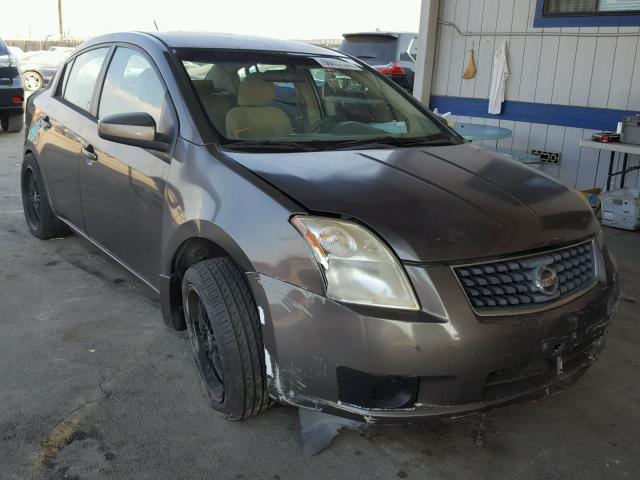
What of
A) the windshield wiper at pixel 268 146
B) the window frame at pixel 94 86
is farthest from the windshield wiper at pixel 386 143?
the window frame at pixel 94 86

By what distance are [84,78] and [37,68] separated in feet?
48.9

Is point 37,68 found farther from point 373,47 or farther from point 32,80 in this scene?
point 373,47

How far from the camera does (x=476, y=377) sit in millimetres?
2068

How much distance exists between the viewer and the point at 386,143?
3.00 m

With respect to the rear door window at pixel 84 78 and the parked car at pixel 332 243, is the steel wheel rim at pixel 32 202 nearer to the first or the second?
the rear door window at pixel 84 78

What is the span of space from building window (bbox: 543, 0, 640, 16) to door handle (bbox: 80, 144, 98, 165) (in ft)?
16.7

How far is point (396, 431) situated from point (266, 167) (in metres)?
1.16

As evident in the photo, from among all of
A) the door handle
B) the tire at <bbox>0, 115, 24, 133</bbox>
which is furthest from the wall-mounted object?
the tire at <bbox>0, 115, 24, 133</bbox>

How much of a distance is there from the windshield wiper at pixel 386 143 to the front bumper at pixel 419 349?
0.92m

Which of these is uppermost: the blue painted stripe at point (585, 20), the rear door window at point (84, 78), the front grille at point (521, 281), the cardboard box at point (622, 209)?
the blue painted stripe at point (585, 20)

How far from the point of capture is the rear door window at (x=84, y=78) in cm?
371

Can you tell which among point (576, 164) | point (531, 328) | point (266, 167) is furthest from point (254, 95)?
point (576, 164)

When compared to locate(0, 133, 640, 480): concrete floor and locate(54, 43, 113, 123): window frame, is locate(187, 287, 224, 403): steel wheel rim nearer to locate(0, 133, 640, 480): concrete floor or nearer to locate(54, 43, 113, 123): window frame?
locate(0, 133, 640, 480): concrete floor

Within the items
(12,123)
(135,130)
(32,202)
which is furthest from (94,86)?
(12,123)
